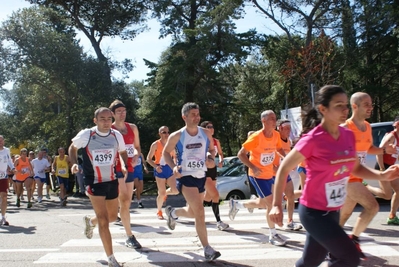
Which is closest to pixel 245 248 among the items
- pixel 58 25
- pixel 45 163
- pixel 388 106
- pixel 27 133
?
pixel 45 163

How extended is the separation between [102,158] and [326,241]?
3.23 metres

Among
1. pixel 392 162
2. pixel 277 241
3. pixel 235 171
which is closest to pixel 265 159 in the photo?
pixel 277 241

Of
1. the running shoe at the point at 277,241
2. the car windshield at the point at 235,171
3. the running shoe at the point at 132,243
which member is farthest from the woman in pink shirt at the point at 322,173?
the car windshield at the point at 235,171

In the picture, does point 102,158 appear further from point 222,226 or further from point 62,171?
point 62,171

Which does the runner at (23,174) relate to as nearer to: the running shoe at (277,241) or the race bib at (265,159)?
the race bib at (265,159)

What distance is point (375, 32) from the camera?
94.6 ft

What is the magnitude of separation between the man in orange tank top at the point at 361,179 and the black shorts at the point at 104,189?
2945 millimetres

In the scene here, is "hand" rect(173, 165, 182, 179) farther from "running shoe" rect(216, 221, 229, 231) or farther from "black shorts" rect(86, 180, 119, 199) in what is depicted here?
"running shoe" rect(216, 221, 229, 231)

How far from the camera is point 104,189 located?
5.77m

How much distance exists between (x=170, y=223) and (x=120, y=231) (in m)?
1.68

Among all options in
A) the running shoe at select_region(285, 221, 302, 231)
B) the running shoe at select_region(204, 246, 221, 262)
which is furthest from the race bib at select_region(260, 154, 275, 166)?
the running shoe at select_region(204, 246, 221, 262)

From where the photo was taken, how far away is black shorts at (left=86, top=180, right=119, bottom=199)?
18.8 feet

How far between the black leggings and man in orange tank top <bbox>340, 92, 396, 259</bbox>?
1.76 meters

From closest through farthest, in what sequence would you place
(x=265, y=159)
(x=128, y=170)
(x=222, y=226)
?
(x=265, y=159) < (x=128, y=170) < (x=222, y=226)
